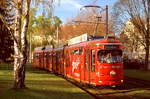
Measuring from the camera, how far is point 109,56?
22.1 metres

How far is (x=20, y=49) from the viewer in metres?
18.7

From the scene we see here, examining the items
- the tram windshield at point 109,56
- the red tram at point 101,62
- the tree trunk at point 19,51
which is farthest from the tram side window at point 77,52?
the tree trunk at point 19,51

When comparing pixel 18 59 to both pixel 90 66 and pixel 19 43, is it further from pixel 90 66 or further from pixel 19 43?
pixel 90 66

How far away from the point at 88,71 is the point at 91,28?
186ft

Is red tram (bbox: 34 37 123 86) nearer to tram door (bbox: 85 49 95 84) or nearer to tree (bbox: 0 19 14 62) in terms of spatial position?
tram door (bbox: 85 49 95 84)

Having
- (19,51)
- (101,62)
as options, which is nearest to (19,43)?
(19,51)

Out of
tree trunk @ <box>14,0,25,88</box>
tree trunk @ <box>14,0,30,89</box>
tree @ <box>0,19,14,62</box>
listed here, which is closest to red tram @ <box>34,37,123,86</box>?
tree trunk @ <box>14,0,30,89</box>

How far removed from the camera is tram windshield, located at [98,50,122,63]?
22.1 metres

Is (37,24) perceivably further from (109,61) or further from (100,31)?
(109,61)

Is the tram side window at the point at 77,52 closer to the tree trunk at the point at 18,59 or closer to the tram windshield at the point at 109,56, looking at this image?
the tram windshield at the point at 109,56

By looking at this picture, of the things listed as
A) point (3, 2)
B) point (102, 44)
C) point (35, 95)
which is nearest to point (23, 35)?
point (3, 2)

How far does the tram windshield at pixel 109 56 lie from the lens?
22078 millimetres

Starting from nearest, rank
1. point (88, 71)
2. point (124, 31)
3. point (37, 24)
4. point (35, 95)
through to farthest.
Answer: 1. point (35, 95)
2. point (88, 71)
3. point (124, 31)
4. point (37, 24)

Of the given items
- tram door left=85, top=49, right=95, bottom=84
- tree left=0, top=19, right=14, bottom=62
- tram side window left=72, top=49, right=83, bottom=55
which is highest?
tree left=0, top=19, right=14, bottom=62
